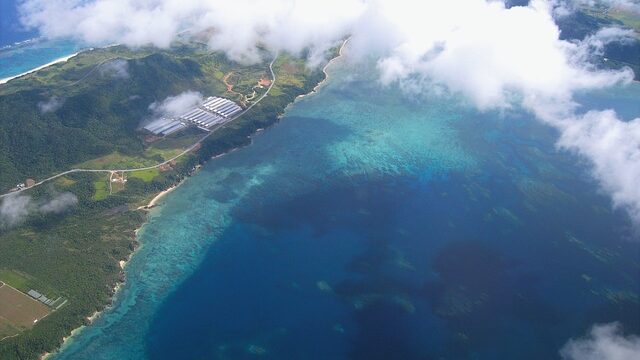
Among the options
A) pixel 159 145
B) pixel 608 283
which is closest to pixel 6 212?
pixel 159 145

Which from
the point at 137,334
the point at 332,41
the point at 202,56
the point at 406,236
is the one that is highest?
the point at 332,41

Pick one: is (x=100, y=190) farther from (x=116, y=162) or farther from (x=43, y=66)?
(x=43, y=66)

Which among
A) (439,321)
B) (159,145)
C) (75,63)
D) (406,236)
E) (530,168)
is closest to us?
(439,321)

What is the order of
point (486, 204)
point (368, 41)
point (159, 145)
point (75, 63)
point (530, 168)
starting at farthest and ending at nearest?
point (368, 41), point (75, 63), point (159, 145), point (530, 168), point (486, 204)

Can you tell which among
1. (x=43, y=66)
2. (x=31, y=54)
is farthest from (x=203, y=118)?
(x=31, y=54)

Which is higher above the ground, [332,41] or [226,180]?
[332,41]

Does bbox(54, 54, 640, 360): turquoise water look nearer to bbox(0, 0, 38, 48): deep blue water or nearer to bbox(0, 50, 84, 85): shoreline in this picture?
bbox(0, 50, 84, 85): shoreline

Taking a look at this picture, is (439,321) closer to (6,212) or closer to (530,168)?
(530,168)

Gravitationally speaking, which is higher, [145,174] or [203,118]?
[203,118]
